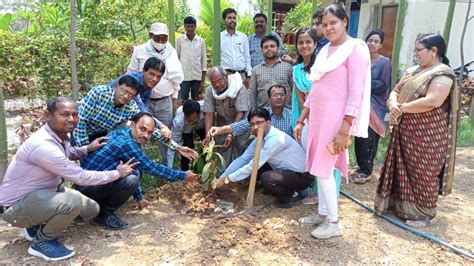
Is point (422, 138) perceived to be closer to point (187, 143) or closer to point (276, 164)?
point (276, 164)

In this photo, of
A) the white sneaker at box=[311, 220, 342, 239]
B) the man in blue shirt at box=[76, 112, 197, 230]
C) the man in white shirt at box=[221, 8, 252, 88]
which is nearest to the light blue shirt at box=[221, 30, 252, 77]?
the man in white shirt at box=[221, 8, 252, 88]

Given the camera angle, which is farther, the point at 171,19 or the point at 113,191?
the point at 171,19

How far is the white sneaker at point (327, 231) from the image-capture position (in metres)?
3.04

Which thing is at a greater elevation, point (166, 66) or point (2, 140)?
→ point (166, 66)

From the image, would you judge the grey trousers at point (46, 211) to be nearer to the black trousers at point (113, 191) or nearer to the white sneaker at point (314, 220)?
the black trousers at point (113, 191)

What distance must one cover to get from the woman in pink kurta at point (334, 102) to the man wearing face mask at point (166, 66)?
1765 millimetres

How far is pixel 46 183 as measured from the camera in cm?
273

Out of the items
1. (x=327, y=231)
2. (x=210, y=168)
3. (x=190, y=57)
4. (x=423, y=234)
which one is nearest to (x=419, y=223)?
(x=423, y=234)

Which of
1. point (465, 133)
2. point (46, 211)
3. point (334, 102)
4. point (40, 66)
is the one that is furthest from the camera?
point (465, 133)

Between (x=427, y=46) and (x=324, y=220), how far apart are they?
158cm

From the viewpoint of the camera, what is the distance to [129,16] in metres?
7.34

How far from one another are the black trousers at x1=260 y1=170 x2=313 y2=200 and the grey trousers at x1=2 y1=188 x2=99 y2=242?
5.13 feet

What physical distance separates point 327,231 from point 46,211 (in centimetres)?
204

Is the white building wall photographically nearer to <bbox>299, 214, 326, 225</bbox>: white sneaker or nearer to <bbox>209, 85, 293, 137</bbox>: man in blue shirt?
<bbox>209, 85, 293, 137</bbox>: man in blue shirt
